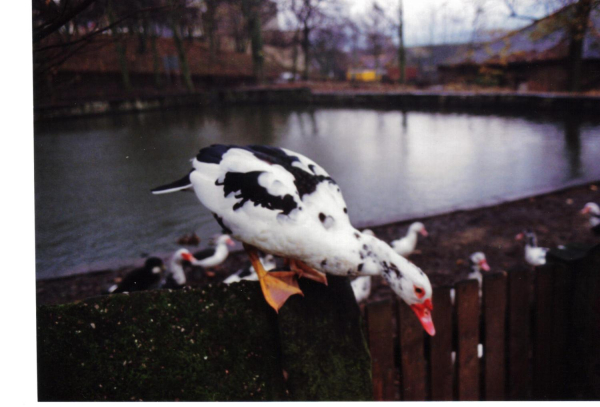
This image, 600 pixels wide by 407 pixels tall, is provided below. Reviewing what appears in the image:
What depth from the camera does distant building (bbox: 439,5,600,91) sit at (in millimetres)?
2564

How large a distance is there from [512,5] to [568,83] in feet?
3.31

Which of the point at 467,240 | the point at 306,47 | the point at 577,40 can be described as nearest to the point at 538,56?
the point at 577,40

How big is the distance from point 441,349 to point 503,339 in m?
0.31

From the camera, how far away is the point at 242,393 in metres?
1.35

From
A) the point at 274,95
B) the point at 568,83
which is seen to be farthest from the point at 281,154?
the point at 274,95

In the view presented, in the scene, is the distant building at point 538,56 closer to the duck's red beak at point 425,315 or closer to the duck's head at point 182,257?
the duck's red beak at point 425,315

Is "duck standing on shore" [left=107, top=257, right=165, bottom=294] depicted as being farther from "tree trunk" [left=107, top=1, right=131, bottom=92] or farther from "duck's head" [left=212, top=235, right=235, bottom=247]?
"tree trunk" [left=107, top=1, right=131, bottom=92]

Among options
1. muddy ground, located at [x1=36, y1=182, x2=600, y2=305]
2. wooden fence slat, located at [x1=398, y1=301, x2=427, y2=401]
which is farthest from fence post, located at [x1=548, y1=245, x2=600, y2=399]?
muddy ground, located at [x1=36, y1=182, x2=600, y2=305]

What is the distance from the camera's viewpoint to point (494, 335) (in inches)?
67.7

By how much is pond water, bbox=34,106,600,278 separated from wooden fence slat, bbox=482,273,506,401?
2.12 metres

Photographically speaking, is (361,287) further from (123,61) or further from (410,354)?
(123,61)

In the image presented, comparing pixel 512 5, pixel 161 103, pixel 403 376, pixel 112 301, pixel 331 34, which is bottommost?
pixel 403 376

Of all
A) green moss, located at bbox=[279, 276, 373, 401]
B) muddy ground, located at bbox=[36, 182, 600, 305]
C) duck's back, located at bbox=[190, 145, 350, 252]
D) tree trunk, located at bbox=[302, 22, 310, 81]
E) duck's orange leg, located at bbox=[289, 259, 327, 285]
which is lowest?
muddy ground, located at bbox=[36, 182, 600, 305]

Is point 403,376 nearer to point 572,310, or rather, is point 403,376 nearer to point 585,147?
point 572,310
